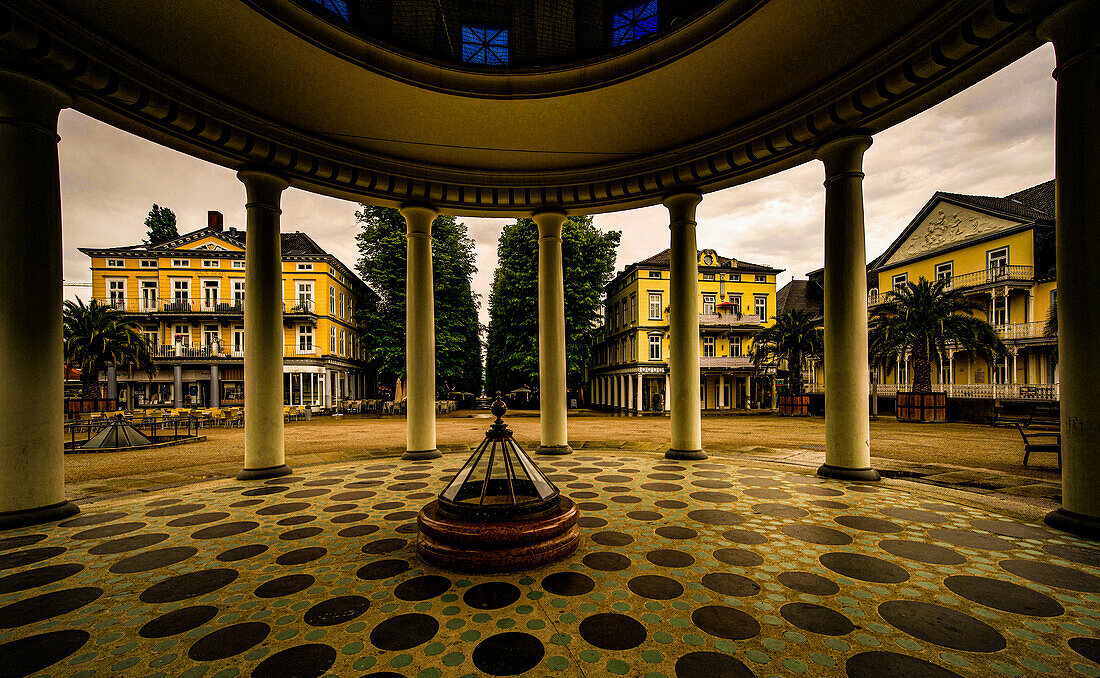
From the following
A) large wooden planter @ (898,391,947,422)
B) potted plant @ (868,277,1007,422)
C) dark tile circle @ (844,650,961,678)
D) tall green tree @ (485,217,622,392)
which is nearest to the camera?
dark tile circle @ (844,650,961,678)

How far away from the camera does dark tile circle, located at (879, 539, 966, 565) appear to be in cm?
355

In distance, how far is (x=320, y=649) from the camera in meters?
2.41

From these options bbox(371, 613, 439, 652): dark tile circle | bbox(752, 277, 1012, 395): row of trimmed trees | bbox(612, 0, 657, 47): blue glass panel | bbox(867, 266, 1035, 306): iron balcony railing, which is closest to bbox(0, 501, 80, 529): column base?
bbox(371, 613, 439, 652): dark tile circle

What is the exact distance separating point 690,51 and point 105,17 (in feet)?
21.6

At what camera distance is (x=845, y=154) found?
6.39 meters

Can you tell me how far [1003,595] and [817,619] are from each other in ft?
4.80

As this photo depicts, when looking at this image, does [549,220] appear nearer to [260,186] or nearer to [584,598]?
[260,186]

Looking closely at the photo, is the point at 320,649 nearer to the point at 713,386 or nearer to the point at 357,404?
the point at 357,404

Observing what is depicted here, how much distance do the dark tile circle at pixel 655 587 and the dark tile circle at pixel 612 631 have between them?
1.19 ft

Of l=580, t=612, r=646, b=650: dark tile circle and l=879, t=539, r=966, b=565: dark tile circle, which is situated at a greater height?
l=580, t=612, r=646, b=650: dark tile circle

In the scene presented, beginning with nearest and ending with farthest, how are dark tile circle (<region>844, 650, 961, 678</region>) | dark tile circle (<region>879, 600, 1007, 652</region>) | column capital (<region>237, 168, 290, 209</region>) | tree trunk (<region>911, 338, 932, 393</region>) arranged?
dark tile circle (<region>844, 650, 961, 678</region>), dark tile circle (<region>879, 600, 1007, 652</region>), column capital (<region>237, 168, 290, 209</region>), tree trunk (<region>911, 338, 932, 393</region>)

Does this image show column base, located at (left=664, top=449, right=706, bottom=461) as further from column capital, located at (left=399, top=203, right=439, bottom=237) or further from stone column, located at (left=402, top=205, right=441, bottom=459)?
column capital, located at (left=399, top=203, right=439, bottom=237)

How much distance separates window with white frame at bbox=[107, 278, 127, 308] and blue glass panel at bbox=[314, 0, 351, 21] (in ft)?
136

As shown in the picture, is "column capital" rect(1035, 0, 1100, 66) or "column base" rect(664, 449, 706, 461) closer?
"column capital" rect(1035, 0, 1100, 66)
